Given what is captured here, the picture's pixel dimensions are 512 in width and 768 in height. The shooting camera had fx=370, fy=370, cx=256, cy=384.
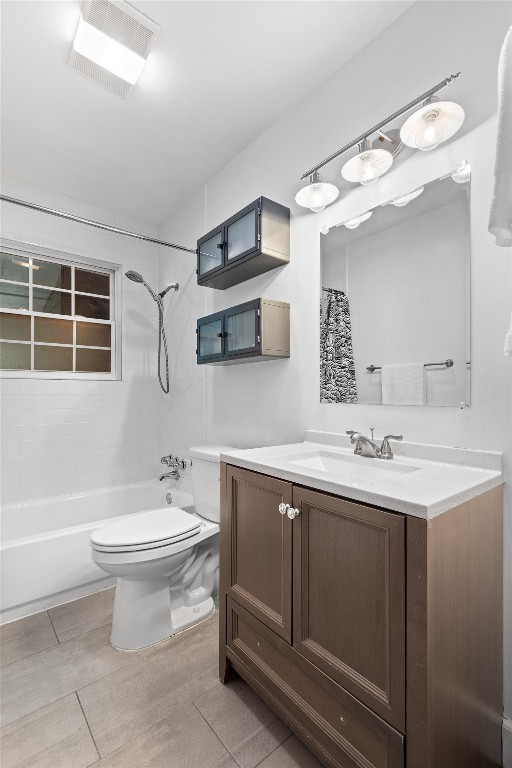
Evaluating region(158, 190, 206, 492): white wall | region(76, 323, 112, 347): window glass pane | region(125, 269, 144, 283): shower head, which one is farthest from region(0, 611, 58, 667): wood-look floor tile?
region(125, 269, 144, 283): shower head

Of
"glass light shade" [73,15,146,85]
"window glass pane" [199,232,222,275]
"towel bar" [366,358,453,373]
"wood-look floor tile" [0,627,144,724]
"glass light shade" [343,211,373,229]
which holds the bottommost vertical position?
"wood-look floor tile" [0,627,144,724]

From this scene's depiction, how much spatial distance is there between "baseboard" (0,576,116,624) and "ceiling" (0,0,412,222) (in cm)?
255

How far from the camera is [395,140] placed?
4.64 ft

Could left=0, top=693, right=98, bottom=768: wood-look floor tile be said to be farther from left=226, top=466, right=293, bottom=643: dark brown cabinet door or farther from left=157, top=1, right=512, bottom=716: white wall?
left=157, top=1, right=512, bottom=716: white wall

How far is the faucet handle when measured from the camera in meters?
1.36

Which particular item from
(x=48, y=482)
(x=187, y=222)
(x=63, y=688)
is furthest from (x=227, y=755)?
(x=187, y=222)

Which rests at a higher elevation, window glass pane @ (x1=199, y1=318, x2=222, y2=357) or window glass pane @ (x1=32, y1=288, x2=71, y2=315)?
window glass pane @ (x1=32, y1=288, x2=71, y2=315)

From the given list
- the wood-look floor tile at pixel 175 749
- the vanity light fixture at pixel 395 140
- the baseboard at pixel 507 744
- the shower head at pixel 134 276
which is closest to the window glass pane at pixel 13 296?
the shower head at pixel 134 276

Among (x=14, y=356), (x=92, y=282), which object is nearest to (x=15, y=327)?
(x=14, y=356)

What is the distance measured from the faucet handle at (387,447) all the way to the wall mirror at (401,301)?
0.48ft

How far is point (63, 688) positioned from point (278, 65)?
2.77 meters

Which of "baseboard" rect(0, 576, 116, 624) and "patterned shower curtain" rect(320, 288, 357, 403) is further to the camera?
"baseboard" rect(0, 576, 116, 624)

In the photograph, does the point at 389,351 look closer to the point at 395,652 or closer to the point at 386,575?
the point at 386,575

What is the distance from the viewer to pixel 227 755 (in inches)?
45.8
